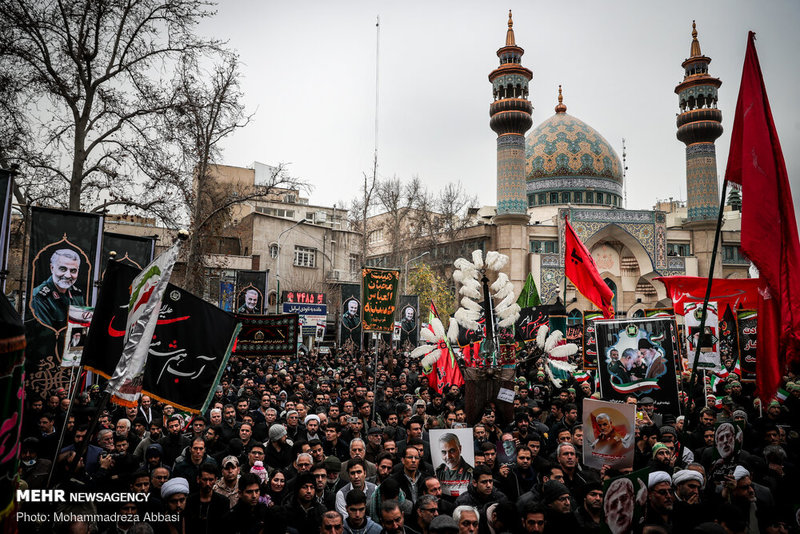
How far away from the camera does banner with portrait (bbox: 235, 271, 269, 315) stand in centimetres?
1912

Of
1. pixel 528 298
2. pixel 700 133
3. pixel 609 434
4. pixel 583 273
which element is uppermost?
pixel 700 133

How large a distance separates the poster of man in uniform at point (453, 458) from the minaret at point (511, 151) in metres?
32.3

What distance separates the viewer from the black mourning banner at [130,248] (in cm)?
1148

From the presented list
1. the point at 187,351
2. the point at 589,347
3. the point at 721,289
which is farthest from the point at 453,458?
the point at 589,347

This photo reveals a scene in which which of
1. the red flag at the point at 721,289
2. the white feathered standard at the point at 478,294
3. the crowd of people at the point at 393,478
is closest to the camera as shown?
the crowd of people at the point at 393,478

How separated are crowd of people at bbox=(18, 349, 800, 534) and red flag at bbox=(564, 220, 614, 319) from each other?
11.1 feet

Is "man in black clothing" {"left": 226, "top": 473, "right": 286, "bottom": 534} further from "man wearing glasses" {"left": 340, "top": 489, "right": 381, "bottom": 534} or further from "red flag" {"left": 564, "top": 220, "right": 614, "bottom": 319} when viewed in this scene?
"red flag" {"left": 564, "top": 220, "right": 614, "bottom": 319}

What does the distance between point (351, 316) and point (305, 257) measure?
69.0 ft

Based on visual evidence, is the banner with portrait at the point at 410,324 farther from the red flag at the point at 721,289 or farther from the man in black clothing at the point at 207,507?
the man in black clothing at the point at 207,507

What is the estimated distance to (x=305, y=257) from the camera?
133 feet

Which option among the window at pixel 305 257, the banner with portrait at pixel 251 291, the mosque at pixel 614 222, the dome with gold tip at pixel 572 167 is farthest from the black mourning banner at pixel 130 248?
the dome with gold tip at pixel 572 167

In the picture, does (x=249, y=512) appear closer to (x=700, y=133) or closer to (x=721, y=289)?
(x=721, y=289)

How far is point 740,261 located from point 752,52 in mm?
43161

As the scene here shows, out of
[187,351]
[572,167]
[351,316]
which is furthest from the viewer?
[572,167]
